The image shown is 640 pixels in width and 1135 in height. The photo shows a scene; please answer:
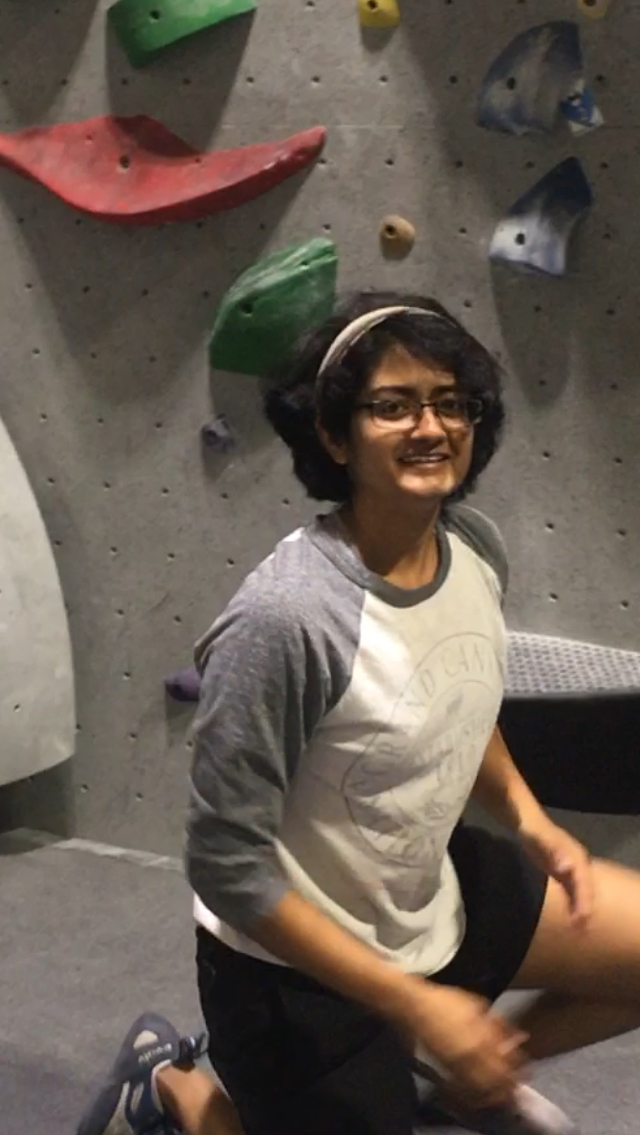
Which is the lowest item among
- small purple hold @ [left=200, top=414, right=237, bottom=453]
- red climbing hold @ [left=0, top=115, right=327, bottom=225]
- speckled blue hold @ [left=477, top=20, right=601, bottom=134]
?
small purple hold @ [left=200, top=414, right=237, bottom=453]

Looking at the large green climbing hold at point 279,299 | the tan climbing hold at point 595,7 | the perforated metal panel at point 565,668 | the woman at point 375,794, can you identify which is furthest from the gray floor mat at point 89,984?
the tan climbing hold at point 595,7

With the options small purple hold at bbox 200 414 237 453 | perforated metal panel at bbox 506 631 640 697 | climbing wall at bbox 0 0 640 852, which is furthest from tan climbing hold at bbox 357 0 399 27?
perforated metal panel at bbox 506 631 640 697

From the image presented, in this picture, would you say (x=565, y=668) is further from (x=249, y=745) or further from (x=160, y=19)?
(x=160, y=19)

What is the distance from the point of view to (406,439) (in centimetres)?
87

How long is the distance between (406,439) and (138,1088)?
0.72 meters

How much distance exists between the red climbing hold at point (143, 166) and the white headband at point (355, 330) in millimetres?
555

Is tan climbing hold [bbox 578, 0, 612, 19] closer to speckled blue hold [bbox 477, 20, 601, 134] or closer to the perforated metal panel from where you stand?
speckled blue hold [bbox 477, 20, 601, 134]

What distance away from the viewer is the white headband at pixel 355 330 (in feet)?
2.91

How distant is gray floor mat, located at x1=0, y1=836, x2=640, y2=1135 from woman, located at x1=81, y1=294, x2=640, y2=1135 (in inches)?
8.4

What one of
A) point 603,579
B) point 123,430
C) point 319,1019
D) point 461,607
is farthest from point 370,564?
point 123,430

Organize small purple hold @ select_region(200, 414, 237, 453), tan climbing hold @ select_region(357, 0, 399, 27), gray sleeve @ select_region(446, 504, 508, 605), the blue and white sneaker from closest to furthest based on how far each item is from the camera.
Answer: gray sleeve @ select_region(446, 504, 508, 605), the blue and white sneaker, tan climbing hold @ select_region(357, 0, 399, 27), small purple hold @ select_region(200, 414, 237, 453)

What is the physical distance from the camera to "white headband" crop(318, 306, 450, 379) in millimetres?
887

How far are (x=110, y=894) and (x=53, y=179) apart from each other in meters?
0.91

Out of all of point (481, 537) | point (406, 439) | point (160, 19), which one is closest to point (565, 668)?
point (481, 537)
